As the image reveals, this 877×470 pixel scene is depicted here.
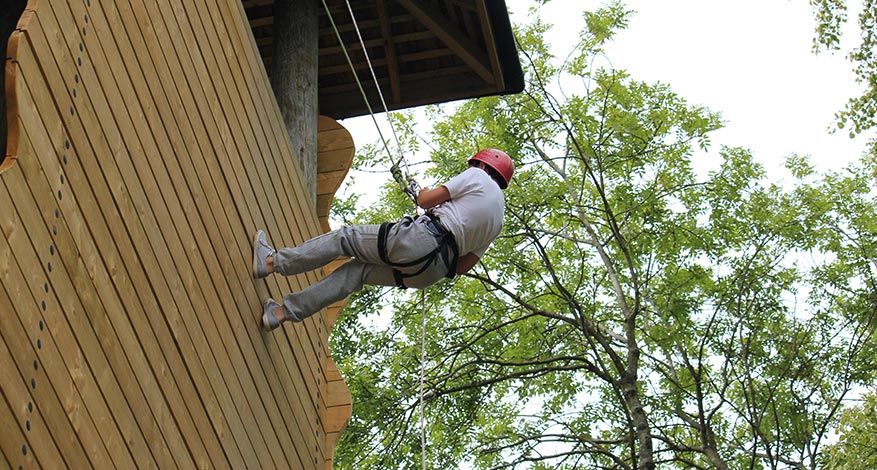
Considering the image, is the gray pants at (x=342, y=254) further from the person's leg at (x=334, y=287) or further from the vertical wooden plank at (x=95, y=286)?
the vertical wooden plank at (x=95, y=286)

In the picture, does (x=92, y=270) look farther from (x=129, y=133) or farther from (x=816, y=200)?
(x=816, y=200)

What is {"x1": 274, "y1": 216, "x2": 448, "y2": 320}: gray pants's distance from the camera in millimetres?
5684

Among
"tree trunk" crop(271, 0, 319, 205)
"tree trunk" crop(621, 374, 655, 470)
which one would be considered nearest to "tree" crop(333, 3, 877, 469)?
"tree trunk" crop(621, 374, 655, 470)

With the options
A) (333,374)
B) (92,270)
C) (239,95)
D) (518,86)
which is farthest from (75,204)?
(518,86)

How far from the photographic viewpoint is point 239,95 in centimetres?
584

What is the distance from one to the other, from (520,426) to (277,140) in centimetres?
1085

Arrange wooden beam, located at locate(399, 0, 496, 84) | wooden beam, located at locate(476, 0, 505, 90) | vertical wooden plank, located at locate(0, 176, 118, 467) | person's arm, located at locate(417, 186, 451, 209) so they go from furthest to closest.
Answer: wooden beam, located at locate(399, 0, 496, 84), wooden beam, located at locate(476, 0, 505, 90), person's arm, located at locate(417, 186, 451, 209), vertical wooden plank, located at locate(0, 176, 118, 467)

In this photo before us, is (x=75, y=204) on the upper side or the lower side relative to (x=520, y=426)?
lower

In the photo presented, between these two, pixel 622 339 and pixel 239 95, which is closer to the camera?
pixel 239 95

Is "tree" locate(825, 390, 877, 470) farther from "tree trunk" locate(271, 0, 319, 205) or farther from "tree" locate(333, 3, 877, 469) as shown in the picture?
"tree trunk" locate(271, 0, 319, 205)

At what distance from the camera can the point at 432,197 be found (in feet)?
19.7

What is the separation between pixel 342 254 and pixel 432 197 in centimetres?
57

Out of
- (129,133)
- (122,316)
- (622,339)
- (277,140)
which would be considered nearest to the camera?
A: (122,316)

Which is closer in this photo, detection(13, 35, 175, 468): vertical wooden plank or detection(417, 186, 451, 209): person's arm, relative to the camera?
detection(13, 35, 175, 468): vertical wooden plank
